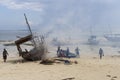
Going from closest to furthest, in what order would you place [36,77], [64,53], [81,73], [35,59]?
[36,77]
[81,73]
[35,59]
[64,53]

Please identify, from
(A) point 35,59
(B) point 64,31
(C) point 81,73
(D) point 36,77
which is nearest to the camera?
(D) point 36,77

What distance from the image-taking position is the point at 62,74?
2178cm

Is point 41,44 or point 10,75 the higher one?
point 41,44

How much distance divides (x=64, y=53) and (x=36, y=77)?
20288 millimetres

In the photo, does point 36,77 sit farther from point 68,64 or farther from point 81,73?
point 68,64

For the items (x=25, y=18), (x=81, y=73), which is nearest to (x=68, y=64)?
(x=81, y=73)

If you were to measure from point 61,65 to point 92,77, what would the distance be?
616 cm

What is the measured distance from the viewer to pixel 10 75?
2131cm

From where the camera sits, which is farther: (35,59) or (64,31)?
(64,31)

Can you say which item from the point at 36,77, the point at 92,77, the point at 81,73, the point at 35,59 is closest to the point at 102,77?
the point at 92,77

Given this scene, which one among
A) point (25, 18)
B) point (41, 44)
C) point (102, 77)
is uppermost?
point (25, 18)

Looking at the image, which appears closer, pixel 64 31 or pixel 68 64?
pixel 68 64

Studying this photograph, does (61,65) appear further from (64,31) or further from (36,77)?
(64,31)

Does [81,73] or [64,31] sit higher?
[64,31]
